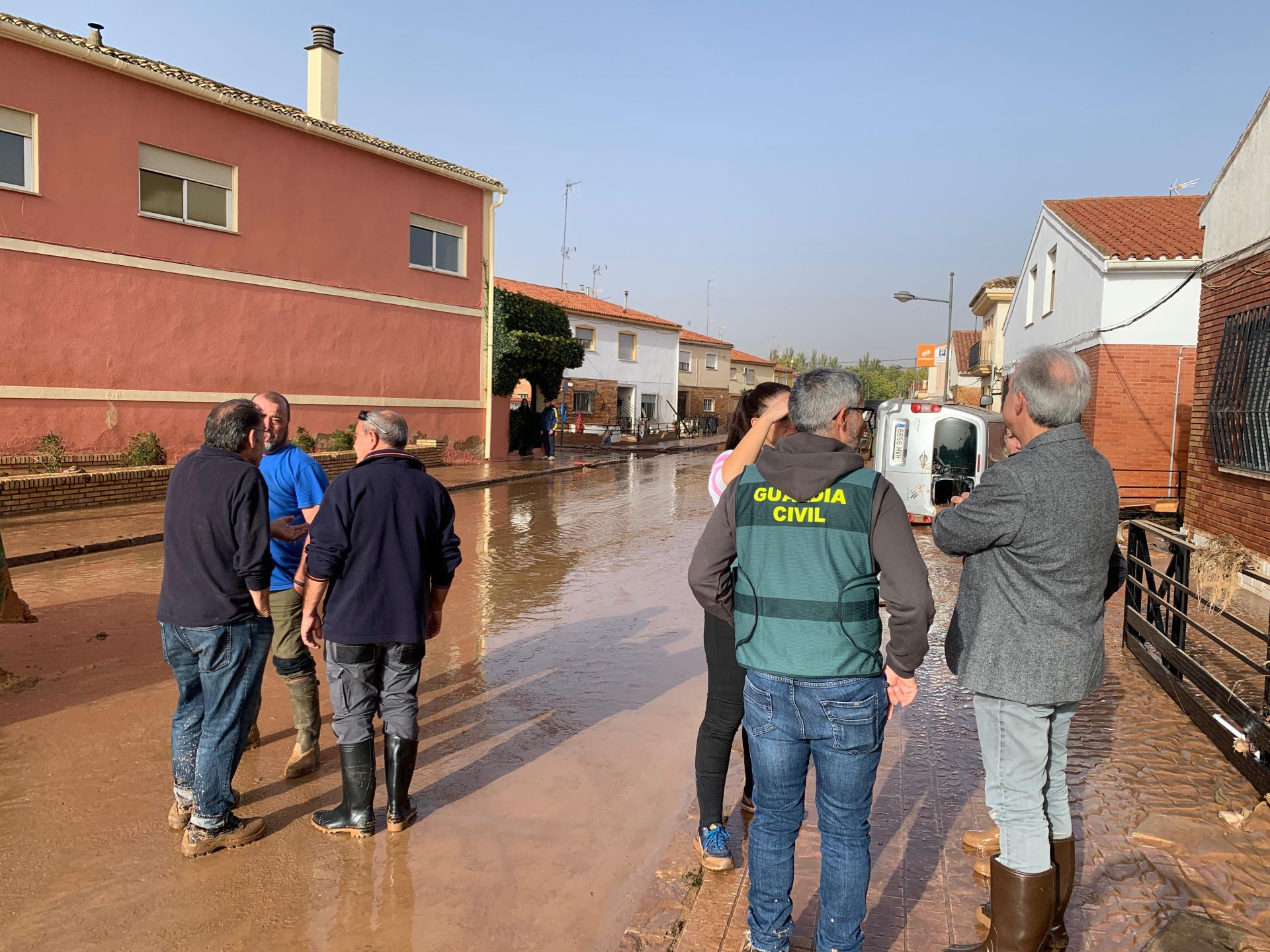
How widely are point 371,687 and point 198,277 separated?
14.7m

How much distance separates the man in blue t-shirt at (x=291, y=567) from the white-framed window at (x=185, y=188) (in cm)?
1321

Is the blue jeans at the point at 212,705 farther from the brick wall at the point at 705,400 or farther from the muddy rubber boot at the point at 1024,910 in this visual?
the brick wall at the point at 705,400

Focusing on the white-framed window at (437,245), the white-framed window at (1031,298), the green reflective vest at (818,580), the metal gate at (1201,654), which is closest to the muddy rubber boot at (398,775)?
the green reflective vest at (818,580)

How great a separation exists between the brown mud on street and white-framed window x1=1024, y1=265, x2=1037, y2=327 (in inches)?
682

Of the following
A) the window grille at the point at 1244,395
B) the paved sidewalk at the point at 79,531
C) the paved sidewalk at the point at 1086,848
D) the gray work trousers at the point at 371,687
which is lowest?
the paved sidewalk at the point at 79,531

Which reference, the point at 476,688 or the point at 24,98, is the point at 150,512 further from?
the point at 476,688

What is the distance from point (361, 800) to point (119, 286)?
14033mm

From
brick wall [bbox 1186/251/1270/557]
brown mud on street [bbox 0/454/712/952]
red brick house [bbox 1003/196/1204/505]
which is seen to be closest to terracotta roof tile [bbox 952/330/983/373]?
red brick house [bbox 1003/196/1204/505]

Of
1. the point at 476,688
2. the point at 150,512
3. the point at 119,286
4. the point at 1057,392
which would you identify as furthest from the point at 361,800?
the point at 119,286

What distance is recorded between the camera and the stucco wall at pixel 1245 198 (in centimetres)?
848

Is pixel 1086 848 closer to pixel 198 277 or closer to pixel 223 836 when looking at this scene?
pixel 223 836

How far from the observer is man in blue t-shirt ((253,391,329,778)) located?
4375 millimetres

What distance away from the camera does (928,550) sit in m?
12.2

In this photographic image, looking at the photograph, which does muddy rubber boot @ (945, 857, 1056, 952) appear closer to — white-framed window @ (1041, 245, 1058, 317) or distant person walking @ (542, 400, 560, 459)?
white-framed window @ (1041, 245, 1058, 317)
